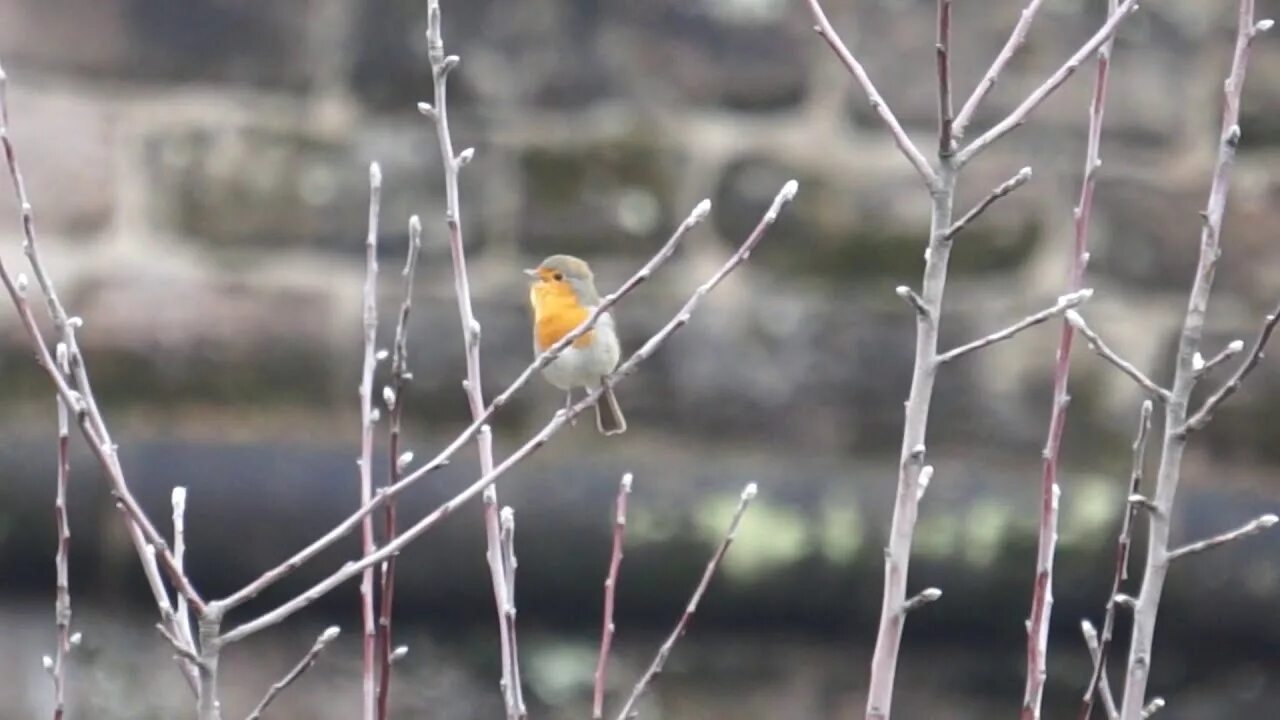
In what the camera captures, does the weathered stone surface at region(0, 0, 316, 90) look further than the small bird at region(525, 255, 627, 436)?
Yes

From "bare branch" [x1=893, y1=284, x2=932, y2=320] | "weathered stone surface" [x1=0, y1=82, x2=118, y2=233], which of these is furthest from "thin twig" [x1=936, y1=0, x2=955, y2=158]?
"weathered stone surface" [x1=0, y1=82, x2=118, y2=233]

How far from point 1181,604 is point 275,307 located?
6.25 ft

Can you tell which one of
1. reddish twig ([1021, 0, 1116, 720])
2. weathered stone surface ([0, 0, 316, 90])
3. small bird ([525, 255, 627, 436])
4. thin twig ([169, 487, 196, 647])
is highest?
weathered stone surface ([0, 0, 316, 90])

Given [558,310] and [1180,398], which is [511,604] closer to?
[1180,398]

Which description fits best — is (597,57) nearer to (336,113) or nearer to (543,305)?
(336,113)

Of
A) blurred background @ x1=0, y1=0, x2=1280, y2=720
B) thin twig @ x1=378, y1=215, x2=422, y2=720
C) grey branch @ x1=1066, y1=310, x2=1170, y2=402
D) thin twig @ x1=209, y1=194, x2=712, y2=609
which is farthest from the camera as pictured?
blurred background @ x1=0, y1=0, x2=1280, y2=720

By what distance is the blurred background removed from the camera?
12.2 ft

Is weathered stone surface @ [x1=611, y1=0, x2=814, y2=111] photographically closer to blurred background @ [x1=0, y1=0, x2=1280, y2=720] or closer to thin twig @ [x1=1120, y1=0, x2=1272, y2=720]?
blurred background @ [x1=0, y1=0, x2=1280, y2=720]

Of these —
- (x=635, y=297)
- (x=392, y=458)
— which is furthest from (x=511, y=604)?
(x=635, y=297)

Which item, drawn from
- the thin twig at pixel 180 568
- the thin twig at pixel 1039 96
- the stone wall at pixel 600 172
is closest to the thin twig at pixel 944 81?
the thin twig at pixel 1039 96

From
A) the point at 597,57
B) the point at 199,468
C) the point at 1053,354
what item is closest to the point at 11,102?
the point at 199,468

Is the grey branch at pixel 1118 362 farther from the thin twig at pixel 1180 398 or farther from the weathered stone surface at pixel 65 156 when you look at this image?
the weathered stone surface at pixel 65 156

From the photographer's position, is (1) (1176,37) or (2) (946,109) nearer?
(2) (946,109)

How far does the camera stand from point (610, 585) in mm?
1896
